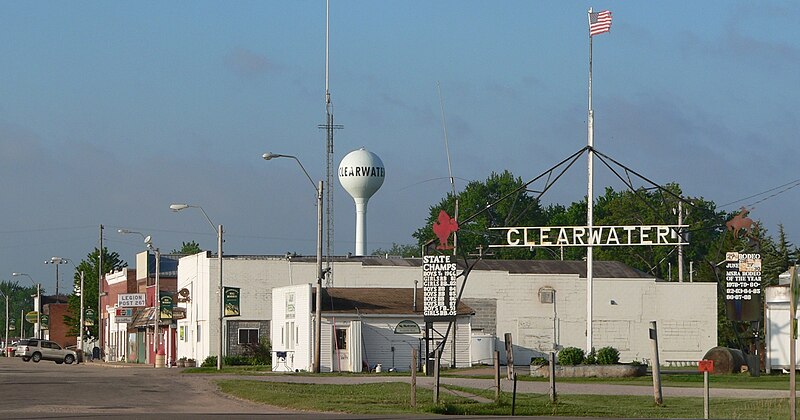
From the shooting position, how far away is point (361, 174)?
9162 cm

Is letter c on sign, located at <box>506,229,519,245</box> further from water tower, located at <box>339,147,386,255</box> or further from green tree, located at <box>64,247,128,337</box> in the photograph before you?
green tree, located at <box>64,247,128,337</box>

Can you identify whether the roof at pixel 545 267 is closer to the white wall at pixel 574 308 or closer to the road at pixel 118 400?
the white wall at pixel 574 308

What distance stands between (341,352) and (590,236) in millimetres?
15967

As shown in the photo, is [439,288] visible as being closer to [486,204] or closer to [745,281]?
[745,281]

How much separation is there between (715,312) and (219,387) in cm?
4027

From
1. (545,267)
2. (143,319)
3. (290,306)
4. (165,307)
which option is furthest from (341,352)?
(143,319)

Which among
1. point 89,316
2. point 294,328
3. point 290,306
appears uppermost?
point 290,306

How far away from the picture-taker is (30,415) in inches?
953

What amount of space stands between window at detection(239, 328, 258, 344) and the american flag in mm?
31237

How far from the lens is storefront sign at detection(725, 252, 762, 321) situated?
148 feet

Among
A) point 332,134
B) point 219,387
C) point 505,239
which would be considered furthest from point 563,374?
point 332,134

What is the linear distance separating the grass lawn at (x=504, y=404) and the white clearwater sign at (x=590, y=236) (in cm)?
933

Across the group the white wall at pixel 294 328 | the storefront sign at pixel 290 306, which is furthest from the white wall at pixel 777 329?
the storefront sign at pixel 290 306

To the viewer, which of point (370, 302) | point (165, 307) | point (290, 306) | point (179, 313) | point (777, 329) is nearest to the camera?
point (777, 329)
